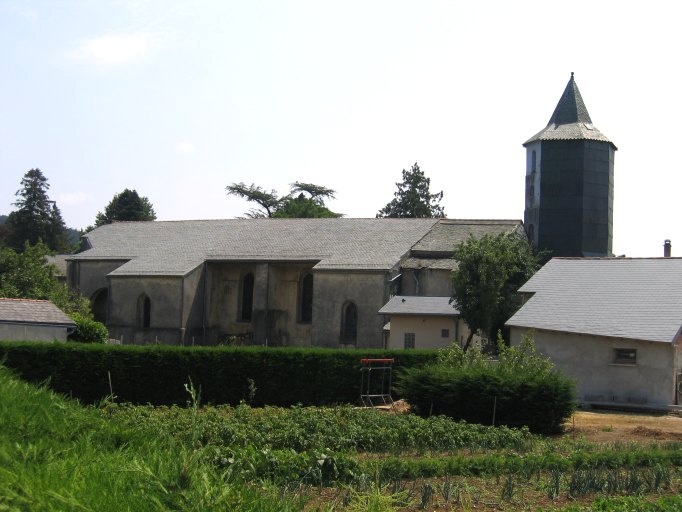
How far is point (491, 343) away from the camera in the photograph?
40656 millimetres

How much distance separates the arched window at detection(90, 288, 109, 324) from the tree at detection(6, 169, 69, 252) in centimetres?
3777

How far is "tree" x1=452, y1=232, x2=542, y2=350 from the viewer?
39.1 meters

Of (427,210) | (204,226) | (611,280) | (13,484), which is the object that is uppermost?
(427,210)

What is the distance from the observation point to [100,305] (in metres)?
54.1

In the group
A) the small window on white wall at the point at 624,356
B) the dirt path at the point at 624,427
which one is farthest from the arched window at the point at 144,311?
the dirt path at the point at 624,427

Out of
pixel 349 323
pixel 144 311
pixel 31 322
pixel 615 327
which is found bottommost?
pixel 31 322

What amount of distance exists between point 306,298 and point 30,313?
2071 cm

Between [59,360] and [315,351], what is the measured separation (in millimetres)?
7759

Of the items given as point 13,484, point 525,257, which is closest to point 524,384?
point 13,484

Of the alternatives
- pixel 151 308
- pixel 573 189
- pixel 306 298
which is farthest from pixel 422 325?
pixel 151 308

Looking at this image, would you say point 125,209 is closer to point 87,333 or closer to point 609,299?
point 87,333

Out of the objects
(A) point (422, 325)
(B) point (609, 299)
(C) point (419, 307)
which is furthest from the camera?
(C) point (419, 307)

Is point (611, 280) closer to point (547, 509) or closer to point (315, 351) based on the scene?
point (315, 351)

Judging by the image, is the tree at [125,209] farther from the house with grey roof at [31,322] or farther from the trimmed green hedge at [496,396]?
the trimmed green hedge at [496,396]
